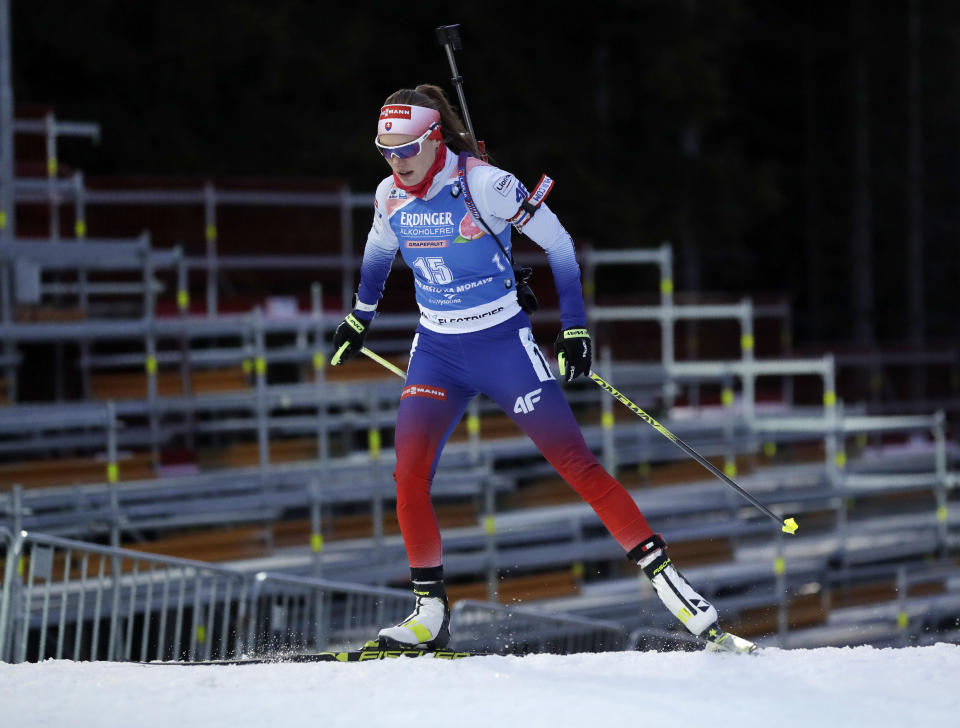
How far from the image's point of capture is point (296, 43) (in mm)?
18688

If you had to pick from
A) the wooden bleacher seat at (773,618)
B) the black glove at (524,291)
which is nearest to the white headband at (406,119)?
the black glove at (524,291)

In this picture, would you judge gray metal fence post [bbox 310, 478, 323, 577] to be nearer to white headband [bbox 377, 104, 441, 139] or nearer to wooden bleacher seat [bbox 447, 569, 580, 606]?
wooden bleacher seat [bbox 447, 569, 580, 606]

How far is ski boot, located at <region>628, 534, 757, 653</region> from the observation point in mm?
5230

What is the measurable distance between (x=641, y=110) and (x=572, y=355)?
1751 cm

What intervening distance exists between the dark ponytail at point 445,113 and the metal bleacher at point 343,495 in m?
2.80

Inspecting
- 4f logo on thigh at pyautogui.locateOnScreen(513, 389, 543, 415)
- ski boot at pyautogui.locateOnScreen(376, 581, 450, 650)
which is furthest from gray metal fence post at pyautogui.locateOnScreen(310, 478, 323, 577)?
4f logo on thigh at pyautogui.locateOnScreen(513, 389, 543, 415)

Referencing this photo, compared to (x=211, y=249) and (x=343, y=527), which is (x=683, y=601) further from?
(x=211, y=249)

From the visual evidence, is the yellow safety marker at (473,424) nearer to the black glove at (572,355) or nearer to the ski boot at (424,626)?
the ski boot at (424,626)

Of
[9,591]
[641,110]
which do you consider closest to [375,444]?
[9,591]

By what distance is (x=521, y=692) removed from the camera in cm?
464

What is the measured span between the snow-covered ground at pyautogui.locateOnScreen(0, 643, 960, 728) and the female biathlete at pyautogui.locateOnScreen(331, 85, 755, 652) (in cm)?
35

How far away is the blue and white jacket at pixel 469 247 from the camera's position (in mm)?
5262

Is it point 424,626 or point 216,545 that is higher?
point 424,626

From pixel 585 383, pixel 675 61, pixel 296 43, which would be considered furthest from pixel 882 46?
pixel 585 383
